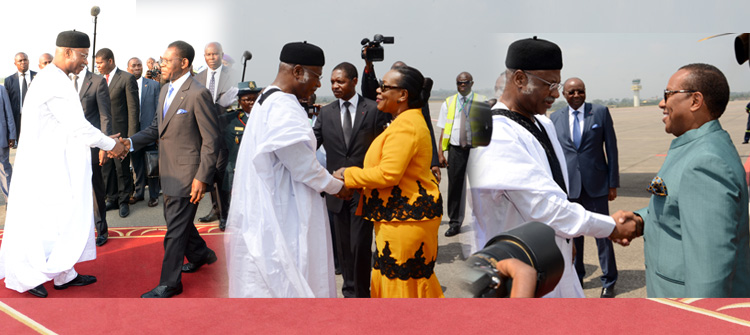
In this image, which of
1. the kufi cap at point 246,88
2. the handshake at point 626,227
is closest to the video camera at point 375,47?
the kufi cap at point 246,88

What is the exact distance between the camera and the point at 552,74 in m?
1.39

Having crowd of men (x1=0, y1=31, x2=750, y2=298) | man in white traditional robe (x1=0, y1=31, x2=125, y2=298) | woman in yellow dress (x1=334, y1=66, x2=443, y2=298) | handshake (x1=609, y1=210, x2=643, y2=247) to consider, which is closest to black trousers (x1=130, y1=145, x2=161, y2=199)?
crowd of men (x1=0, y1=31, x2=750, y2=298)

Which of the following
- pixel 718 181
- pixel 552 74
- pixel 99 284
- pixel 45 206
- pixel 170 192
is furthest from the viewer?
pixel 99 284

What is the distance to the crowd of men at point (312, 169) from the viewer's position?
1.33 metres

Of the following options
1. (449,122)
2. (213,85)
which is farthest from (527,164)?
(449,122)

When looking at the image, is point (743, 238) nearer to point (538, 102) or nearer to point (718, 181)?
point (718, 181)

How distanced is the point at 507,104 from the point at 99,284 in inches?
103

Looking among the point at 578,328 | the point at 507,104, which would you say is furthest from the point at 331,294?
the point at 578,328

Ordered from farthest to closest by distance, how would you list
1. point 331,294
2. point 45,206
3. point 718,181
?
point 45,206 → point 331,294 → point 718,181

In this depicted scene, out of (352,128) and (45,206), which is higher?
(352,128)

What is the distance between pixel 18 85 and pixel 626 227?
4.76 m

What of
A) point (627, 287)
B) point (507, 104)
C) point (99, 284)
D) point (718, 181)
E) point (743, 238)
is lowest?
point (99, 284)

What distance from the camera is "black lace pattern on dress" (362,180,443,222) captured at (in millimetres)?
1984

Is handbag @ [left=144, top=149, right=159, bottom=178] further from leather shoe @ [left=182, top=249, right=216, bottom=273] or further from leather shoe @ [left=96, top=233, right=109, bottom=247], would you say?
leather shoe @ [left=96, top=233, right=109, bottom=247]
